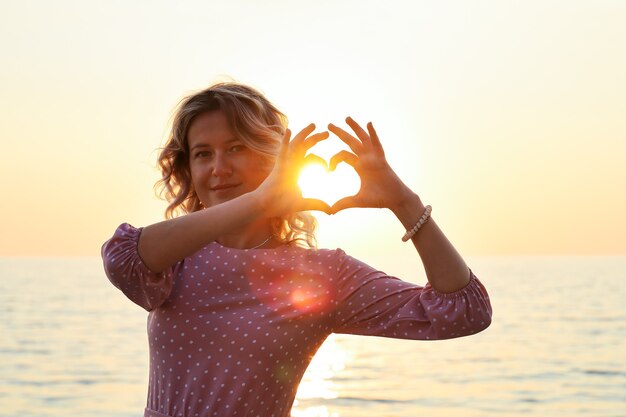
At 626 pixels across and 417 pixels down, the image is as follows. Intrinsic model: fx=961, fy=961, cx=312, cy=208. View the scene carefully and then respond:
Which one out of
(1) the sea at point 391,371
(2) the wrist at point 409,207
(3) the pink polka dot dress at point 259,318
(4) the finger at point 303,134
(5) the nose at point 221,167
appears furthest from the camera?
(1) the sea at point 391,371

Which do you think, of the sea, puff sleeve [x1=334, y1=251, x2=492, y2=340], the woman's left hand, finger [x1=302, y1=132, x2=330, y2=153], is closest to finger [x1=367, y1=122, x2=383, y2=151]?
the woman's left hand

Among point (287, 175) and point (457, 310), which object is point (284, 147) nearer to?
point (287, 175)

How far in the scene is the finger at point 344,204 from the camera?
269cm

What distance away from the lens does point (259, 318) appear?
2.94m

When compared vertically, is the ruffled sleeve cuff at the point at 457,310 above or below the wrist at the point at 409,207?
below

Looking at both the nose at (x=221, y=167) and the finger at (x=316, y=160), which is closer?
the finger at (x=316, y=160)

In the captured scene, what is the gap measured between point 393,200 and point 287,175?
0.32 meters

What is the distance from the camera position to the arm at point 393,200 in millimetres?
2676

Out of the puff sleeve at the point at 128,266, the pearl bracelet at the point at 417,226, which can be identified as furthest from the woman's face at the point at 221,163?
the pearl bracelet at the point at 417,226

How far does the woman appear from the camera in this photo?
2.68 m

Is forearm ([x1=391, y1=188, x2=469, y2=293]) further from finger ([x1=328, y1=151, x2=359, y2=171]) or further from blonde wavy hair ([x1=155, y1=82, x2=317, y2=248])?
blonde wavy hair ([x1=155, y1=82, x2=317, y2=248])

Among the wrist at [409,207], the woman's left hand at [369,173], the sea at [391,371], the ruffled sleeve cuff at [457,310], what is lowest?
the ruffled sleeve cuff at [457,310]

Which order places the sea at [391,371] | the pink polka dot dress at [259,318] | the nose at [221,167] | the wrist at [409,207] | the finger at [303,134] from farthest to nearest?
the sea at [391,371]
the nose at [221,167]
the pink polka dot dress at [259,318]
the wrist at [409,207]
the finger at [303,134]

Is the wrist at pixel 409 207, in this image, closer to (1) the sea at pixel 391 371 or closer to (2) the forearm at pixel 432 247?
(2) the forearm at pixel 432 247
